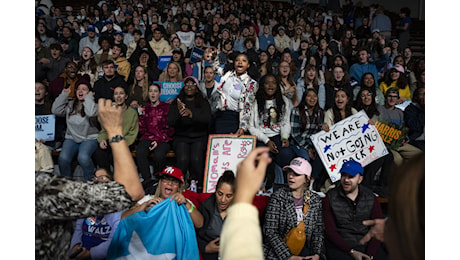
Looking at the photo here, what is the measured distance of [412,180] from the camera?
1062 millimetres

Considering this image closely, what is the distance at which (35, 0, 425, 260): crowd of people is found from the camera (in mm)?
3736

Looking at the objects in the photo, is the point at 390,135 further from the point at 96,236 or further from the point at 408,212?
the point at 408,212

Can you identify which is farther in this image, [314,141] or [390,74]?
[390,74]

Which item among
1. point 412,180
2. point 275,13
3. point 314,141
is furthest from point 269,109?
point 275,13

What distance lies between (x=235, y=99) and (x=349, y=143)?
1425 mm

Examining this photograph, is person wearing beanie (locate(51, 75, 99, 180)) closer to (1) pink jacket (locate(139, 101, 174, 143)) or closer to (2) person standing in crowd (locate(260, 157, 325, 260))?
(1) pink jacket (locate(139, 101, 174, 143))

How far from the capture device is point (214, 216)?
12.0 ft

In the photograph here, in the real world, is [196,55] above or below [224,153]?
above

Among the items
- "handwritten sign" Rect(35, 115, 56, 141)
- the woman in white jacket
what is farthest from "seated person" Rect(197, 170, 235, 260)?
"handwritten sign" Rect(35, 115, 56, 141)

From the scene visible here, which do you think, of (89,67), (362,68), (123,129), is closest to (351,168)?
(123,129)

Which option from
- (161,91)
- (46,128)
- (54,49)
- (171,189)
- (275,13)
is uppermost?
(275,13)

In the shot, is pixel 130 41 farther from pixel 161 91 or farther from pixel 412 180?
pixel 412 180

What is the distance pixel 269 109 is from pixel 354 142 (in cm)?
107

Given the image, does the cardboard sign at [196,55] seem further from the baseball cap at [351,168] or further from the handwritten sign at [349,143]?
the baseball cap at [351,168]
